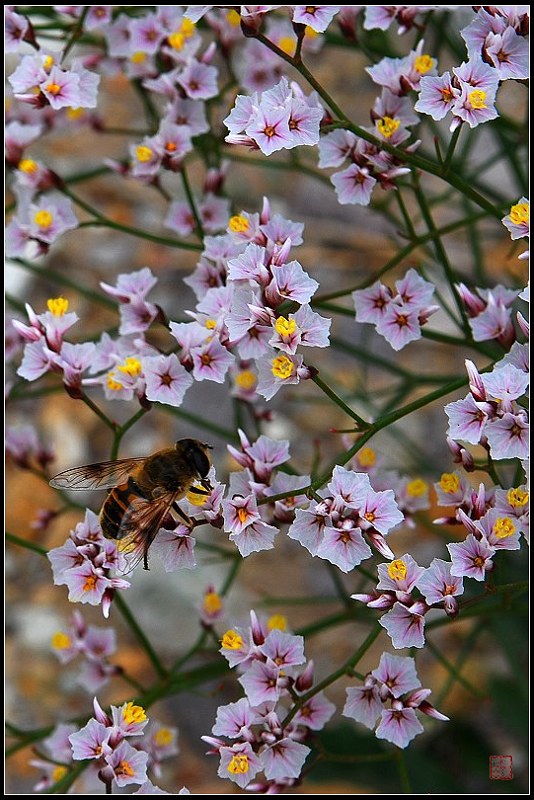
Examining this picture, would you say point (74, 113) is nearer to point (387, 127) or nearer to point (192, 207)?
point (192, 207)

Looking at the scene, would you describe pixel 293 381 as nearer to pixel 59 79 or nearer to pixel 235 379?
pixel 235 379

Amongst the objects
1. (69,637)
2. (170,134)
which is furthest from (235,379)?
(69,637)

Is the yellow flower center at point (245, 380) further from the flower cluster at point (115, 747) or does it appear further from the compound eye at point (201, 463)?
the flower cluster at point (115, 747)

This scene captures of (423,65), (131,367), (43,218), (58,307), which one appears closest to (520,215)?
(423,65)

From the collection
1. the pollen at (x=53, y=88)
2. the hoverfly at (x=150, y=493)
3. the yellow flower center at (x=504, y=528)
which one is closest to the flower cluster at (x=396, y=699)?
the yellow flower center at (x=504, y=528)

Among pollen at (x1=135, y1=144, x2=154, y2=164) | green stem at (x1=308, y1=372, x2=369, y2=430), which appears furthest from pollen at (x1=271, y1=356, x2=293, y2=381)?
pollen at (x1=135, y1=144, x2=154, y2=164)

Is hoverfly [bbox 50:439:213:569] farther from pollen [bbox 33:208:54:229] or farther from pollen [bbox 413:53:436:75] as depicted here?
pollen [bbox 413:53:436:75]
